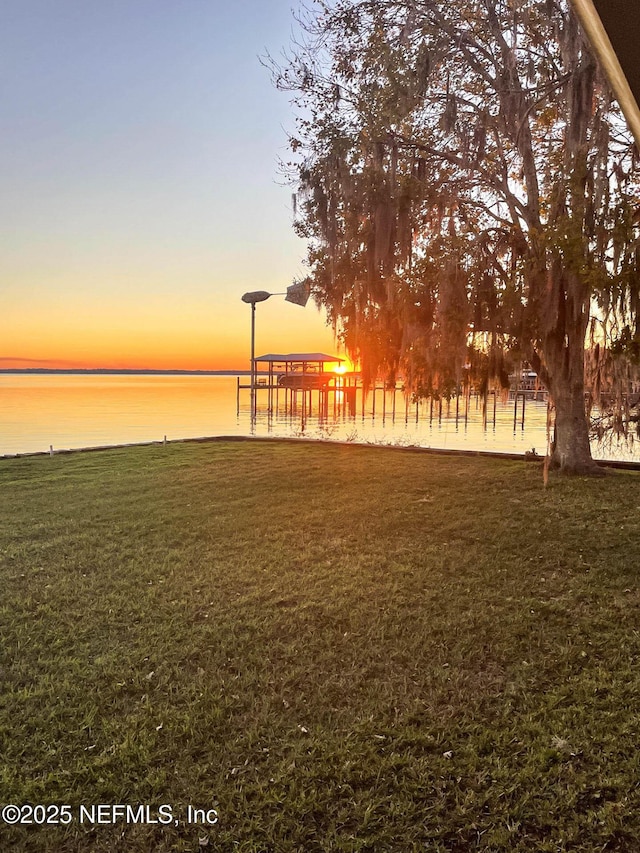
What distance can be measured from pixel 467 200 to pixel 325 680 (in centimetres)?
739

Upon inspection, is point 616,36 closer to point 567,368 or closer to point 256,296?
point 567,368

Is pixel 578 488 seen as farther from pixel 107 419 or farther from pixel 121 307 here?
pixel 121 307

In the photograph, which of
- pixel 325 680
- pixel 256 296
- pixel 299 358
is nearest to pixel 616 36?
pixel 325 680

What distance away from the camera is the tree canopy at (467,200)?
600cm

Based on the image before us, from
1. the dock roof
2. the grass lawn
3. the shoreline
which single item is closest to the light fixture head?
the dock roof

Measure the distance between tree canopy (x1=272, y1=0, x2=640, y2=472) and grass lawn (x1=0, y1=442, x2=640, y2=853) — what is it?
7.99 ft

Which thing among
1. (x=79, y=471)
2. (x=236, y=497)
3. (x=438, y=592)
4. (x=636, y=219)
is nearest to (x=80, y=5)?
(x=79, y=471)

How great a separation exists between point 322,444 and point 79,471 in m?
5.07

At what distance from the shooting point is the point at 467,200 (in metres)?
8.08

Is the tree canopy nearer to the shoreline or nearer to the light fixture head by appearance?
the shoreline

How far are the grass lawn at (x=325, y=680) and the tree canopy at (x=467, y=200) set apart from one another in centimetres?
243

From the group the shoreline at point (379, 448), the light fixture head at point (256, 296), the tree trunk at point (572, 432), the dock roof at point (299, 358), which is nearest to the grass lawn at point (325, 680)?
the tree trunk at point (572, 432)

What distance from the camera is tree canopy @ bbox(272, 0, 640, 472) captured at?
6.00 metres

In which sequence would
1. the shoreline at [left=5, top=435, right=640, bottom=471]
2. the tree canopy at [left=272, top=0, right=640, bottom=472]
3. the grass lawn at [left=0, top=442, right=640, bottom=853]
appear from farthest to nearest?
the shoreline at [left=5, top=435, right=640, bottom=471] < the tree canopy at [left=272, top=0, right=640, bottom=472] < the grass lawn at [left=0, top=442, right=640, bottom=853]
